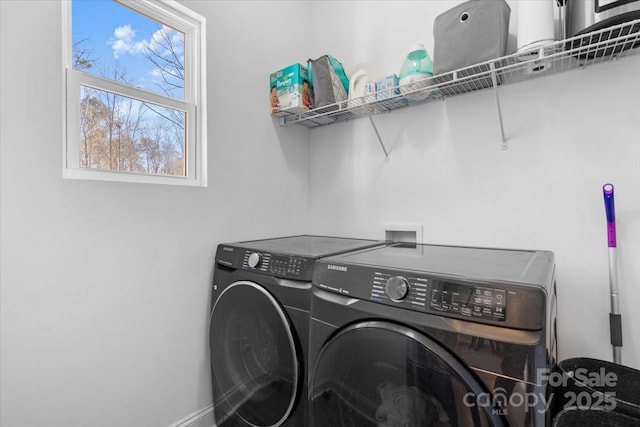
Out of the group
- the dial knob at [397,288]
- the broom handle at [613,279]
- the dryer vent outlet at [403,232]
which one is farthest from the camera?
the dryer vent outlet at [403,232]

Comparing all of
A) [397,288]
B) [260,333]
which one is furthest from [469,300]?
[260,333]

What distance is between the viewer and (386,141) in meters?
1.97

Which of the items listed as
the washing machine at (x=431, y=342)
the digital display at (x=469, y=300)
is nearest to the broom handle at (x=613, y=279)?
the washing machine at (x=431, y=342)

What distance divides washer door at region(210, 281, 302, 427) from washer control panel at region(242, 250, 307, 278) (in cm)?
9

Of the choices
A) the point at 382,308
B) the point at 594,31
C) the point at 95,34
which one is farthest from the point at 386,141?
the point at 95,34

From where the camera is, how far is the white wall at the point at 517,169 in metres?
1.29

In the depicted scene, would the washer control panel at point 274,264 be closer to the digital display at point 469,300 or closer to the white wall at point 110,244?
the white wall at point 110,244

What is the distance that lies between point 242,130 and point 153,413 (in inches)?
60.0

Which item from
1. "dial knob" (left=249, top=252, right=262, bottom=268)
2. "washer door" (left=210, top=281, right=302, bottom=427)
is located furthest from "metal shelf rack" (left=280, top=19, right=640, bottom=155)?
"washer door" (left=210, top=281, right=302, bottom=427)

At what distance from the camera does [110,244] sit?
4.42ft

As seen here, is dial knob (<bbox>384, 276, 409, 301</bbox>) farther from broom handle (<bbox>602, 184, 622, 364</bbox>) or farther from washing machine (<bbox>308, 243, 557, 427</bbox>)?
broom handle (<bbox>602, 184, 622, 364</bbox>)

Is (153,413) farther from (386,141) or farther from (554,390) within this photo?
(386,141)

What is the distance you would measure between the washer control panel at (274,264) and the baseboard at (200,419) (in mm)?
827

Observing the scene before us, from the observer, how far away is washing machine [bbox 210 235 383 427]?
4.21 feet
